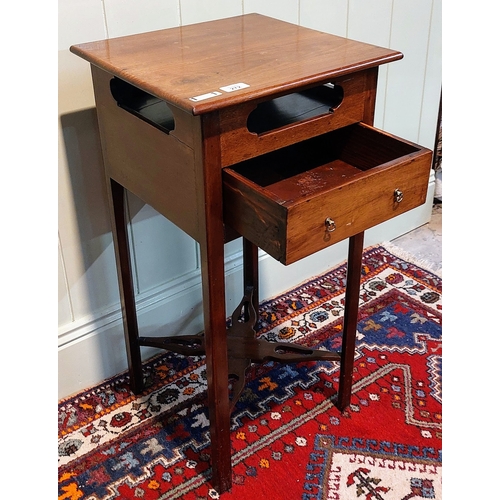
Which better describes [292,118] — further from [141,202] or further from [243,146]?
[141,202]

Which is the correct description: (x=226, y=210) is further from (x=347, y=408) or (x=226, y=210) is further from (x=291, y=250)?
(x=347, y=408)

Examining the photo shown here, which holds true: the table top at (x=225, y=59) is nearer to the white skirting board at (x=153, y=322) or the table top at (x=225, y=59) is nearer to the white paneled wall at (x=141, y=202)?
the white paneled wall at (x=141, y=202)

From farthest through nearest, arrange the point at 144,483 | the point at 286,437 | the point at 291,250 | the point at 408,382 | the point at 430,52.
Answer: the point at 430,52
the point at 408,382
the point at 286,437
the point at 144,483
the point at 291,250

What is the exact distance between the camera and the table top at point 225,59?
1.02m

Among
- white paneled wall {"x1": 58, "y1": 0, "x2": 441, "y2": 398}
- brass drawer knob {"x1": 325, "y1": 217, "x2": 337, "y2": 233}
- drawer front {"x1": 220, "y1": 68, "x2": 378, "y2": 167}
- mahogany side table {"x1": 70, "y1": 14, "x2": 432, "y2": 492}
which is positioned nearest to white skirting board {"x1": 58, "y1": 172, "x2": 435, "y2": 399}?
white paneled wall {"x1": 58, "y1": 0, "x2": 441, "y2": 398}

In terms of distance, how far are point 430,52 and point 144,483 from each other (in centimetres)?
158

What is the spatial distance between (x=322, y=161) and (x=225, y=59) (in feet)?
1.00

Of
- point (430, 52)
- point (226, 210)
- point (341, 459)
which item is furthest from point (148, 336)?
point (430, 52)

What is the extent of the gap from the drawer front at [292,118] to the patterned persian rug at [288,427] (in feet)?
2.42

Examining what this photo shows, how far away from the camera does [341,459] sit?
144 centimetres

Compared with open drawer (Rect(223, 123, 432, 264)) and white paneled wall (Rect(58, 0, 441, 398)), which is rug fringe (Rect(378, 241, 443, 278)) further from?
open drawer (Rect(223, 123, 432, 264))

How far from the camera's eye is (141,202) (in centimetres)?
158

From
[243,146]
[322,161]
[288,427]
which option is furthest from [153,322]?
[243,146]

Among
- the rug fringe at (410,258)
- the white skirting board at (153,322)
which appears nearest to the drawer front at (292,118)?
the white skirting board at (153,322)
